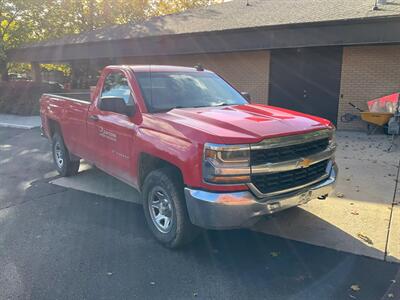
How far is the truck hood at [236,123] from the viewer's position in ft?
10.3

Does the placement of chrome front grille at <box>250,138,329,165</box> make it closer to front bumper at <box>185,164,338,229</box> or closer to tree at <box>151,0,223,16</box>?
front bumper at <box>185,164,338,229</box>

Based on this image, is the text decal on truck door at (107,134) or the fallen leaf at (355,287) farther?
the text decal on truck door at (107,134)

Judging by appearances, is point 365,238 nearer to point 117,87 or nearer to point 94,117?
point 117,87

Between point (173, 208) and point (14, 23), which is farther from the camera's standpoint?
point (14, 23)

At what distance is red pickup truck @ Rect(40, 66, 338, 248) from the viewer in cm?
311

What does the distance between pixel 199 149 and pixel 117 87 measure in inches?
84.2

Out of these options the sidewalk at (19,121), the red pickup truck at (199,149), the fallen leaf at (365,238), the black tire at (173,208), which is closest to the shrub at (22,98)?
the sidewalk at (19,121)

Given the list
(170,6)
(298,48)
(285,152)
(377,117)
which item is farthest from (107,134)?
(170,6)

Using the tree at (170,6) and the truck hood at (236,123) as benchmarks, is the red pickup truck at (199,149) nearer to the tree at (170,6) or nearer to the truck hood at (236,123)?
the truck hood at (236,123)

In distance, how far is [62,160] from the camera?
251 inches

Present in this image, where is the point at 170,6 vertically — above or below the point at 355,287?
above

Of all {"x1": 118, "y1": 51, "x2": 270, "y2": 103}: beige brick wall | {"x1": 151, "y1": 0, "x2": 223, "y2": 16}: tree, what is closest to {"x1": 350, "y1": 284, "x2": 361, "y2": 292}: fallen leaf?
{"x1": 118, "y1": 51, "x2": 270, "y2": 103}: beige brick wall

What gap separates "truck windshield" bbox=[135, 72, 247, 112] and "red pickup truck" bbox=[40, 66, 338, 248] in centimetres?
1

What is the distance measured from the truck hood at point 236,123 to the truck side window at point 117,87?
80 centimetres
